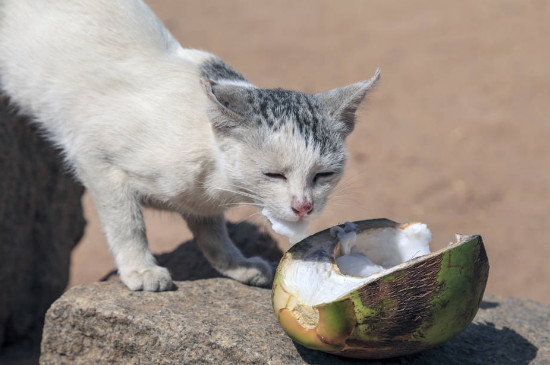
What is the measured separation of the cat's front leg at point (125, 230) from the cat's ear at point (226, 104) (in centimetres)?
64

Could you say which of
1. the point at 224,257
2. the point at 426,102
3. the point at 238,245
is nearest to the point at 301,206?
the point at 224,257

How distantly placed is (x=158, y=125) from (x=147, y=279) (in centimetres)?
66

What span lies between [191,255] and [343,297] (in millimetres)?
1849

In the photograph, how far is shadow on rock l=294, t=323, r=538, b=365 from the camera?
92.9 inches

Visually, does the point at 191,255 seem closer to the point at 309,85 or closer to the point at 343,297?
the point at 343,297

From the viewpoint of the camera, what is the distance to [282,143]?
245 centimetres

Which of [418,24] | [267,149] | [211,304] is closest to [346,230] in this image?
[267,149]

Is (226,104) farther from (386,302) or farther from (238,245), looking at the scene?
(238,245)

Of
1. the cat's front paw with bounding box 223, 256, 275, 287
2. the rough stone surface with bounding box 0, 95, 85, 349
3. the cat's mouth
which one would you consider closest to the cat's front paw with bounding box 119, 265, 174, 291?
the cat's front paw with bounding box 223, 256, 275, 287

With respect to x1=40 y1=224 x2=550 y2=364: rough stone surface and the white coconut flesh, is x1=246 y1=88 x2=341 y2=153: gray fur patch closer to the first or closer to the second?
the white coconut flesh

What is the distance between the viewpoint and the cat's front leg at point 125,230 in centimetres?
291

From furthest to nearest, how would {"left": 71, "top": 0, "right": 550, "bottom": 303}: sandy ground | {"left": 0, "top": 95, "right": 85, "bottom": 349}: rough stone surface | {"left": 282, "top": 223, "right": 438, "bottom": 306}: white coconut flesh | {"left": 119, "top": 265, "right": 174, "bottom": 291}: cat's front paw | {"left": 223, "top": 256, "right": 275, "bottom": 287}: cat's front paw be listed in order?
{"left": 71, "top": 0, "right": 550, "bottom": 303}: sandy ground, {"left": 0, "top": 95, "right": 85, "bottom": 349}: rough stone surface, {"left": 223, "top": 256, "right": 275, "bottom": 287}: cat's front paw, {"left": 119, "top": 265, "right": 174, "bottom": 291}: cat's front paw, {"left": 282, "top": 223, "right": 438, "bottom": 306}: white coconut flesh

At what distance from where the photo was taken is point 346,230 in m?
2.50

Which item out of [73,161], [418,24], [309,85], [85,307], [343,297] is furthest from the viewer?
[418,24]
